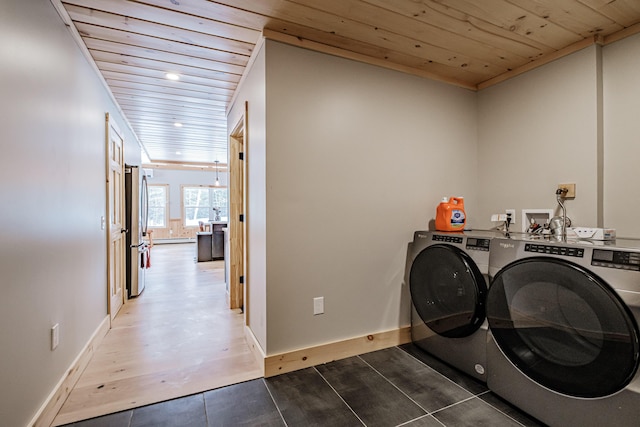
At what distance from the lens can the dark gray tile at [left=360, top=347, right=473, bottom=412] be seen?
1.71 metres

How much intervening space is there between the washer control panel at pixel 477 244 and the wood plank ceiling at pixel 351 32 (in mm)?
1361

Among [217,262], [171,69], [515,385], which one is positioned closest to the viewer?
[515,385]

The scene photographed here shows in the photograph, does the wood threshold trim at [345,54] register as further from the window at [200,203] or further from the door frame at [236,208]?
the window at [200,203]

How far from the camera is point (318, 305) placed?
2127mm

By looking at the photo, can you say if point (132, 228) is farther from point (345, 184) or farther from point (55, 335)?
point (345, 184)

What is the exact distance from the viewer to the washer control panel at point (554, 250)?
1342 mm

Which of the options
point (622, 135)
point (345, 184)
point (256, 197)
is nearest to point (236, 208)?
point (256, 197)

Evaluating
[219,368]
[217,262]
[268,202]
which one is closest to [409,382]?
[219,368]

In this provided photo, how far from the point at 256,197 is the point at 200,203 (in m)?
8.62

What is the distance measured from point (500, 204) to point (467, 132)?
718 millimetres

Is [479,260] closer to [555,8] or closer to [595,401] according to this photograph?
[595,401]

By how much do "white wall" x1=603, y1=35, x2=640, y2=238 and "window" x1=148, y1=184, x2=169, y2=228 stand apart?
10241mm

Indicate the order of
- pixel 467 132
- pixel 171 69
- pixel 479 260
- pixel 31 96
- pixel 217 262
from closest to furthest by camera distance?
pixel 31 96 → pixel 479 260 → pixel 171 69 → pixel 467 132 → pixel 217 262

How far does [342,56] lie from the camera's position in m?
2.19
